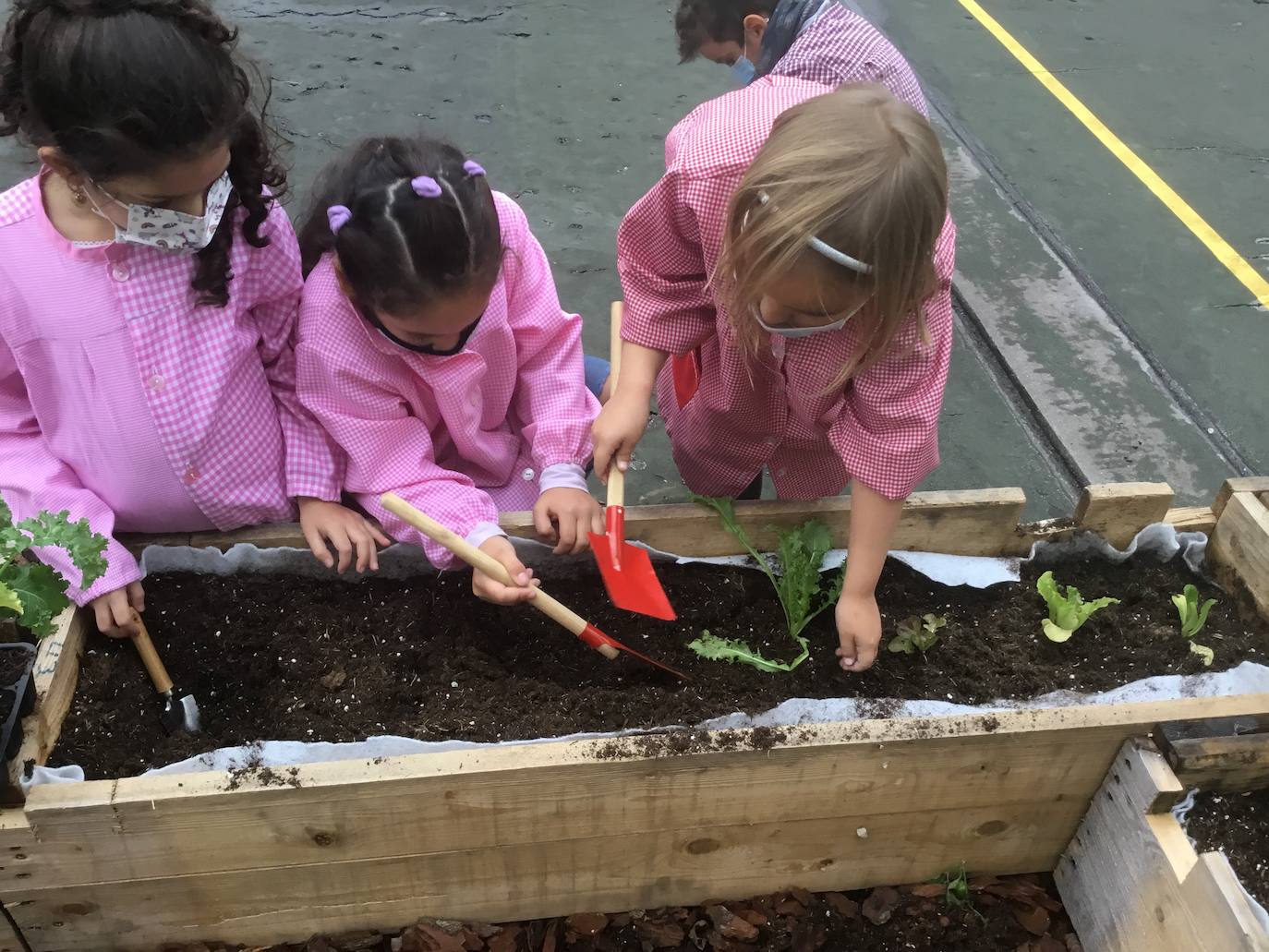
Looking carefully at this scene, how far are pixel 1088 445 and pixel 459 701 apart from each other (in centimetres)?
226

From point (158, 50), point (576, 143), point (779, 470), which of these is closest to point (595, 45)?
point (576, 143)

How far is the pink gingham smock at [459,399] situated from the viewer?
1.88m

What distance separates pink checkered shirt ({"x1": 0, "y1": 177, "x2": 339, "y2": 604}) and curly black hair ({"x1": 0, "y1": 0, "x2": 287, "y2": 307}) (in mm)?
233

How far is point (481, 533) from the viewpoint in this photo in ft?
6.29

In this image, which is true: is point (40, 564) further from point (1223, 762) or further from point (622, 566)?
point (1223, 762)

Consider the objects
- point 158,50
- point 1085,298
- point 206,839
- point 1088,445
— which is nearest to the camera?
point 158,50

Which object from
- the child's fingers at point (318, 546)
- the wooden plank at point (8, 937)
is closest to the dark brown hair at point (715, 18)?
the child's fingers at point (318, 546)

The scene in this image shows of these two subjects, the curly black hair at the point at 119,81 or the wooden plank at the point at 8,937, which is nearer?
the curly black hair at the point at 119,81

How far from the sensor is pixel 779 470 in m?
2.28

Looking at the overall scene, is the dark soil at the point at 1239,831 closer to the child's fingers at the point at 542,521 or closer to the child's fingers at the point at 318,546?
the child's fingers at the point at 542,521

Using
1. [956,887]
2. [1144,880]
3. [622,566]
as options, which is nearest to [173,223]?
[622,566]

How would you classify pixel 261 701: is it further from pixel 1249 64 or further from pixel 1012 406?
pixel 1249 64

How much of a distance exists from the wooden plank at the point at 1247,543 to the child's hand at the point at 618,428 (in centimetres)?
122

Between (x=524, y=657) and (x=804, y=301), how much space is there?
0.89 m
